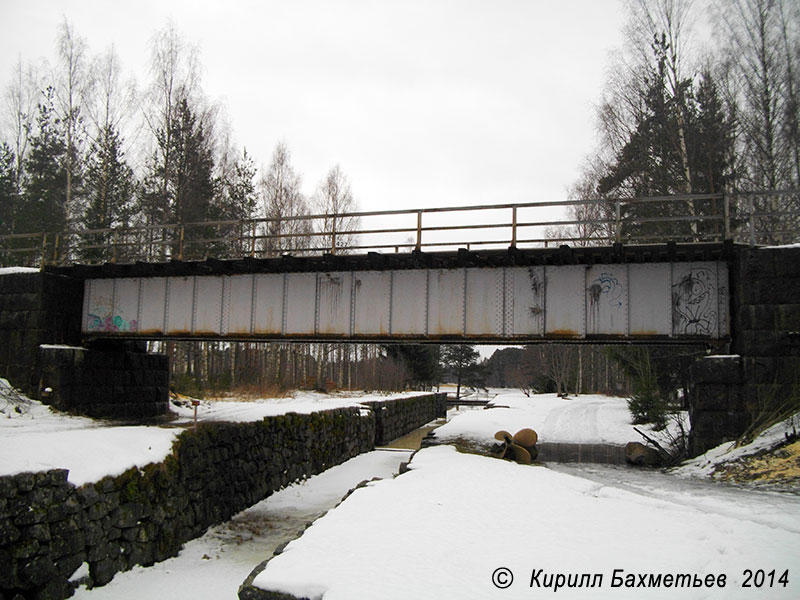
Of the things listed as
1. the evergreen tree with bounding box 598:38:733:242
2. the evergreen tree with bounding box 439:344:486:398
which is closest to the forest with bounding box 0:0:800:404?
the evergreen tree with bounding box 598:38:733:242

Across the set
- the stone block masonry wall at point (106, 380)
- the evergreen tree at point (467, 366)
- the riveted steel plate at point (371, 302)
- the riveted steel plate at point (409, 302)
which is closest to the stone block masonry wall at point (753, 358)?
the riveted steel plate at point (409, 302)

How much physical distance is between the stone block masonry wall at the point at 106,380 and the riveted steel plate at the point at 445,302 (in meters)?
11.4

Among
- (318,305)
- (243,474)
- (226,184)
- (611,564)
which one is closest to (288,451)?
(243,474)

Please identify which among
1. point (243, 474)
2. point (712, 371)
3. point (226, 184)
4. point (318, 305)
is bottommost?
point (243, 474)

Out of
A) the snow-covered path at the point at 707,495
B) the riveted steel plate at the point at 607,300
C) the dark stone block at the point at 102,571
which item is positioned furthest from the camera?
the riveted steel plate at the point at 607,300

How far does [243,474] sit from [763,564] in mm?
11622

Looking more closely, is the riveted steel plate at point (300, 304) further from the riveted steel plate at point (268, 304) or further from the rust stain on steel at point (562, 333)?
the rust stain on steel at point (562, 333)

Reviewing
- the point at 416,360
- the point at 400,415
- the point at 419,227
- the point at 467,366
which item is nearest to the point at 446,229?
the point at 419,227

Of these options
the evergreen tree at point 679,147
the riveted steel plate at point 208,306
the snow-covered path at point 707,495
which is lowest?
the snow-covered path at point 707,495

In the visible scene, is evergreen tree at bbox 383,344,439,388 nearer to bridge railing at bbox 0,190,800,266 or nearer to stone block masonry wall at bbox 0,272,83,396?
bridge railing at bbox 0,190,800,266

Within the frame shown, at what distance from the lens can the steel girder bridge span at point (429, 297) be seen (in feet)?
49.8

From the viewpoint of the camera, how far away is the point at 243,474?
14820 mm

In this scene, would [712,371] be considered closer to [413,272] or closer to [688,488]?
[688,488]

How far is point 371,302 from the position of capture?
17.4m
